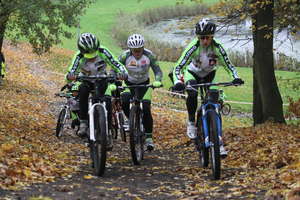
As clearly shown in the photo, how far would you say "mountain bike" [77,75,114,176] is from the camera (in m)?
8.21

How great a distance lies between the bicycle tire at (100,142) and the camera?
26.8 ft

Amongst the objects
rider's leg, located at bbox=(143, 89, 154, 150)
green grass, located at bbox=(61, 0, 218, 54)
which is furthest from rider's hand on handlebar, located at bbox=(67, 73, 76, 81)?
green grass, located at bbox=(61, 0, 218, 54)

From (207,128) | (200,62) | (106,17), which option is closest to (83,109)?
(200,62)

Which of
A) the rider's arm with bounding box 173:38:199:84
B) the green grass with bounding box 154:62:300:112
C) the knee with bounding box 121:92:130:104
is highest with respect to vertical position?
the rider's arm with bounding box 173:38:199:84

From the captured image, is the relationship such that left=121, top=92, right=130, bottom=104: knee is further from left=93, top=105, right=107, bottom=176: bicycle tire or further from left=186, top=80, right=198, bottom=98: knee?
left=93, top=105, right=107, bottom=176: bicycle tire

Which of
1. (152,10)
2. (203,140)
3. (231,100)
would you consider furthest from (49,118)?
(152,10)

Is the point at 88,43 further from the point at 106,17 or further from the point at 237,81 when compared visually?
the point at 106,17

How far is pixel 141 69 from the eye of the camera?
10.5m

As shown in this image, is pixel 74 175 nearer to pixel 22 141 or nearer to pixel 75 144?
pixel 22 141

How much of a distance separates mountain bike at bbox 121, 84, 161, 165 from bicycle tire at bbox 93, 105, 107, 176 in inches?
37.4

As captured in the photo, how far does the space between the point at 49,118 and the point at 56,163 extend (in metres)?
9.46

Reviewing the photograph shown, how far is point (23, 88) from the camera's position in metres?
28.6

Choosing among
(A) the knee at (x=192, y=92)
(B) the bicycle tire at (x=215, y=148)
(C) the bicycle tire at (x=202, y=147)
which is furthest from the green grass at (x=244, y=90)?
(B) the bicycle tire at (x=215, y=148)

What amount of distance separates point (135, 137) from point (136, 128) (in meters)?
0.15
